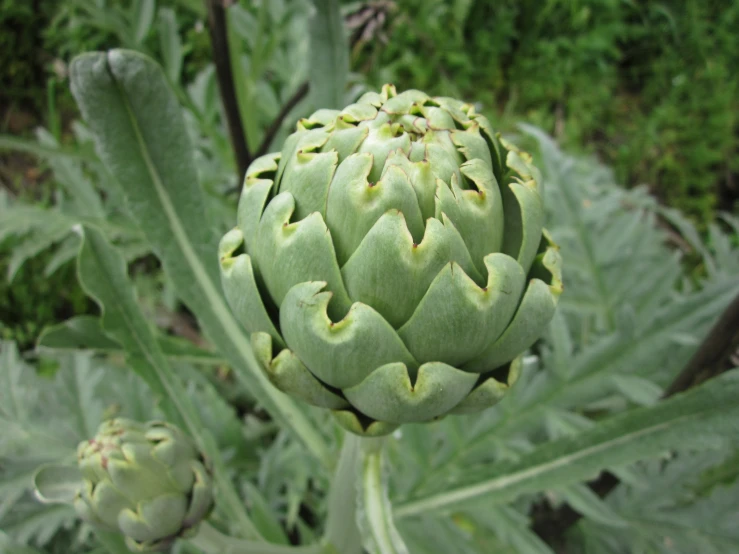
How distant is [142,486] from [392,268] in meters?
0.33

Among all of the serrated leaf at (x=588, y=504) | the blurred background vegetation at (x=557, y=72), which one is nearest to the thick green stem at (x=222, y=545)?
the serrated leaf at (x=588, y=504)

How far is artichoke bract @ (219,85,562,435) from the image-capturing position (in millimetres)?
476

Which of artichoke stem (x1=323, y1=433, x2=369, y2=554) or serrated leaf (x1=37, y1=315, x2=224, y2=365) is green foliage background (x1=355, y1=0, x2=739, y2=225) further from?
artichoke stem (x1=323, y1=433, x2=369, y2=554)

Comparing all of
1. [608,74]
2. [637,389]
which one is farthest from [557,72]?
[637,389]

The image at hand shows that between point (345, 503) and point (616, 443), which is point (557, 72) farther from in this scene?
point (345, 503)

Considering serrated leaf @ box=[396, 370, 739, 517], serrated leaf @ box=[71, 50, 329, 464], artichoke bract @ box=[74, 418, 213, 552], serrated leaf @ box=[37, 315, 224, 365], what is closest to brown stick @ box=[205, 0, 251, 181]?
serrated leaf @ box=[71, 50, 329, 464]

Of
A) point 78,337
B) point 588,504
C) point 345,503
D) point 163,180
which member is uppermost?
point 163,180

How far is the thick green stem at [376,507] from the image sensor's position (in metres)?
0.59

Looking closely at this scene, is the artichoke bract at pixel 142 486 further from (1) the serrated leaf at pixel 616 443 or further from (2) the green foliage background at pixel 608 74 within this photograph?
(2) the green foliage background at pixel 608 74

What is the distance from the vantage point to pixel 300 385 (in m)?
0.51

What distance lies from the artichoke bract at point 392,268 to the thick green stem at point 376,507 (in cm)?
13

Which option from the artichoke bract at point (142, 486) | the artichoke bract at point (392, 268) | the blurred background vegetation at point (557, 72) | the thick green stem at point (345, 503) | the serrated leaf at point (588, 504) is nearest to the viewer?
the artichoke bract at point (392, 268)

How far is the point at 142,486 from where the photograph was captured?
0.60 meters

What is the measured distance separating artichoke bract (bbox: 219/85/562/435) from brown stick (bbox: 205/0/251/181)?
0.39 metres
